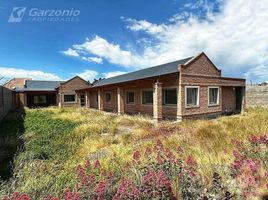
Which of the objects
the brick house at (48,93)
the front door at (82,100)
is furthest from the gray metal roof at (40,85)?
the front door at (82,100)

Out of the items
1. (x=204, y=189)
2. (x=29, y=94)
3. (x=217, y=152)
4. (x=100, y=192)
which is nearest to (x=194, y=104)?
(x=217, y=152)

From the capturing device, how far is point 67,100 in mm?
32188

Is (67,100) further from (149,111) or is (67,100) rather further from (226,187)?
(226,187)

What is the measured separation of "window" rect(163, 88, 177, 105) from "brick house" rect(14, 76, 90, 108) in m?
20.8

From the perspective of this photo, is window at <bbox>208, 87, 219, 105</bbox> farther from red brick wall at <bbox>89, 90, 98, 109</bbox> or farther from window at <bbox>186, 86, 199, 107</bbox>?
red brick wall at <bbox>89, 90, 98, 109</bbox>

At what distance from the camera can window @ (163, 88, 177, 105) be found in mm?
14470

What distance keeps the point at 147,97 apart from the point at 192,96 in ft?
13.3

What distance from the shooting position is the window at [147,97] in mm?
16828

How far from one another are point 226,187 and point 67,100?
31.4 m

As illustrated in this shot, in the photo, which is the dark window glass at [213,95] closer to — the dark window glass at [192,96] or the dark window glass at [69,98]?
the dark window glass at [192,96]

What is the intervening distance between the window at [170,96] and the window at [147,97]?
1.65 meters

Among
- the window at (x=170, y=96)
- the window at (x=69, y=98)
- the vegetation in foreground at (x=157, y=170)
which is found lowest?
the vegetation in foreground at (x=157, y=170)

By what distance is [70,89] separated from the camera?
32500 millimetres

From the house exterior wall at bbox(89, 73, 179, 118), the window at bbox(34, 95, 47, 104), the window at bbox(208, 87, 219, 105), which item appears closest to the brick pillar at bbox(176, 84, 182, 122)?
the house exterior wall at bbox(89, 73, 179, 118)
